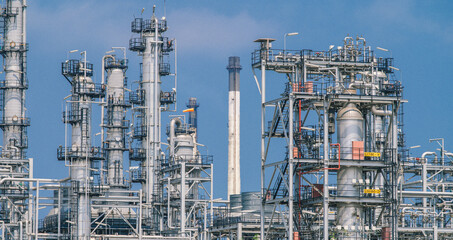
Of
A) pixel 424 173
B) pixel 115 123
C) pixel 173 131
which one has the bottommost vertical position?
pixel 424 173

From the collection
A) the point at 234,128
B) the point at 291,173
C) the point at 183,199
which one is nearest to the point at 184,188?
the point at 183,199

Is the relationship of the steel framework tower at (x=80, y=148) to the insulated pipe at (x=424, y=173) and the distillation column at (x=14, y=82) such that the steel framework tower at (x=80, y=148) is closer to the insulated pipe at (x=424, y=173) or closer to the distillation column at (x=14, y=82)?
the distillation column at (x=14, y=82)

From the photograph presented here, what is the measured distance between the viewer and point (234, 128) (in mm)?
161000

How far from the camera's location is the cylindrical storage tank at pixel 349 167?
8269 cm

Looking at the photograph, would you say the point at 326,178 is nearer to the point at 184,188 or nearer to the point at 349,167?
the point at 349,167

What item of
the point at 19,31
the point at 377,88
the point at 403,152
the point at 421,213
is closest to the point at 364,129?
the point at 377,88

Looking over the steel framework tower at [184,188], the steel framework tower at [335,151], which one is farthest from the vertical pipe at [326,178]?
the steel framework tower at [184,188]

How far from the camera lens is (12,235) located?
340 feet

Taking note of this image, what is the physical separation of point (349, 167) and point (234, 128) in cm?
7825

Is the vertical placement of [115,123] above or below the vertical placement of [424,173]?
above

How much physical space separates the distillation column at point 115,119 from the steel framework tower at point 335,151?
28904mm

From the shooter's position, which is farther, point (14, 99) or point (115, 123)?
point (115, 123)

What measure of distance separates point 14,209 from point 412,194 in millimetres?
33692

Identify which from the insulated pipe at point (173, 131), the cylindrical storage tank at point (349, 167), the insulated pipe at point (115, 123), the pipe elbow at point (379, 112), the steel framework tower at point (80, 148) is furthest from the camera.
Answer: the insulated pipe at point (115, 123)
